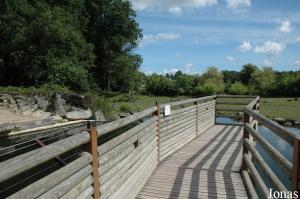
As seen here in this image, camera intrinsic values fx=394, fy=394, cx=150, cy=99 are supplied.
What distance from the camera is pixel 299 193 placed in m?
3.24

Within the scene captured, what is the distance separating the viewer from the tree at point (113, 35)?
127 feet

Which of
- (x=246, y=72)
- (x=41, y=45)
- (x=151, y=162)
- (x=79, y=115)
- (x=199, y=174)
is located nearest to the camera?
(x=199, y=174)

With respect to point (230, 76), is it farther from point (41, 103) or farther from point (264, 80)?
point (41, 103)

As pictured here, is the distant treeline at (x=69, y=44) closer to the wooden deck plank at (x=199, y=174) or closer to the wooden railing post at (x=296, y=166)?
the wooden deck plank at (x=199, y=174)

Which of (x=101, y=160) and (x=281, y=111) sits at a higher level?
(x=101, y=160)

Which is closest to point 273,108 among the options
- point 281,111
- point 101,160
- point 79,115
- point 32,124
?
point 281,111

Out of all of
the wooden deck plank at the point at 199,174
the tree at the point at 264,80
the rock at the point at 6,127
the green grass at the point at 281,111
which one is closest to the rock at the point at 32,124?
the rock at the point at 6,127

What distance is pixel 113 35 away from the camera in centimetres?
3888

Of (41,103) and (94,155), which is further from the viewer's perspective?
(41,103)

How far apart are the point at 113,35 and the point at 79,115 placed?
1996 centimetres

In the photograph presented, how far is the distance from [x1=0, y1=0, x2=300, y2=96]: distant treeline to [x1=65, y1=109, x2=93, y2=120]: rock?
5.66 meters

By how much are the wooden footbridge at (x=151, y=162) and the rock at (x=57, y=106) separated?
1040 centimetres

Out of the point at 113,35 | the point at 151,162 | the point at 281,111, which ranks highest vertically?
the point at 113,35

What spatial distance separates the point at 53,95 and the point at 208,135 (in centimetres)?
1167
